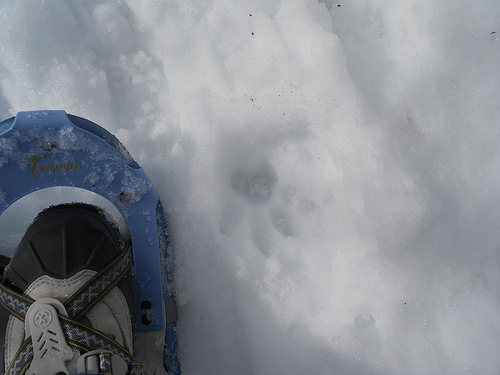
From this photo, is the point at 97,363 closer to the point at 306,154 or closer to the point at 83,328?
the point at 83,328

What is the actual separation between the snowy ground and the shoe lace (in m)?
0.21

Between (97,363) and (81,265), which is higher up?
(81,265)

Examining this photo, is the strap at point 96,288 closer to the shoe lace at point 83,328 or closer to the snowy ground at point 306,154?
the shoe lace at point 83,328

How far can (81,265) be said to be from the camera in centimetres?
82

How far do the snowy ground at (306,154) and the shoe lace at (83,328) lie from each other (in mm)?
208

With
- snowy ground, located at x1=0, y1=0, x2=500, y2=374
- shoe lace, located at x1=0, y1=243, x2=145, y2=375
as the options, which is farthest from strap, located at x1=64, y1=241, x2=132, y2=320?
snowy ground, located at x1=0, y1=0, x2=500, y2=374

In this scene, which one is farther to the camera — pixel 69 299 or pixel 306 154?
pixel 306 154

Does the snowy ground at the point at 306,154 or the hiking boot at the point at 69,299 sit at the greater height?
the snowy ground at the point at 306,154

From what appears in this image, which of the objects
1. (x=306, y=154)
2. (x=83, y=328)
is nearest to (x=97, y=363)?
(x=83, y=328)

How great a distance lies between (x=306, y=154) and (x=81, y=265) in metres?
0.61

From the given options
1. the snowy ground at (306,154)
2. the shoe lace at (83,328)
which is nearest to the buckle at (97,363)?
the shoe lace at (83,328)

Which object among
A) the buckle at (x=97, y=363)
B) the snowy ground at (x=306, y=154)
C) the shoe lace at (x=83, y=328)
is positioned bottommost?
the buckle at (x=97, y=363)

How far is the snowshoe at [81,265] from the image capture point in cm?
74

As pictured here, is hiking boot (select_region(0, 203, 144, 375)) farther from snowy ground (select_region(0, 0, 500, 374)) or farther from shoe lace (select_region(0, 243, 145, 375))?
A: snowy ground (select_region(0, 0, 500, 374))
